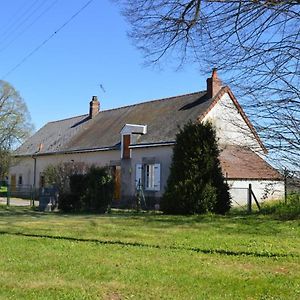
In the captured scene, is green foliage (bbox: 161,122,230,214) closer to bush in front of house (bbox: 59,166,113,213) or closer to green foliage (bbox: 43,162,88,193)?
bush in front of house (bbox: 59,166,113,213)

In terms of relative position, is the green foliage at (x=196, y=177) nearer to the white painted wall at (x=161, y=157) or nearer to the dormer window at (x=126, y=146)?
the white painted wall at (x=161, y=157)

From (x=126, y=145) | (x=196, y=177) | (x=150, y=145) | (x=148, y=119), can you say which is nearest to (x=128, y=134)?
(x=126, y=145)

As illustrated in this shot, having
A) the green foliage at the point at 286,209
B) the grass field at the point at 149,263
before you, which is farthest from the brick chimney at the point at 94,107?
the grass field at the point at 149,263

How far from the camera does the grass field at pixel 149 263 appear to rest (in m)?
6.71

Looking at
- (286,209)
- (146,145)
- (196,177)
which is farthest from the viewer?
(146,145)

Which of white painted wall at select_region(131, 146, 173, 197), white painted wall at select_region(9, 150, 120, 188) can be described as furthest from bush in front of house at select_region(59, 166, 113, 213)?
white painted wall at select_region(9, 150, 120, 188)

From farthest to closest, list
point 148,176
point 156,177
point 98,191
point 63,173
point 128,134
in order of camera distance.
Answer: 1. point 128,134
2. point 148,176
3. point 156,177
4. point 63,173
5. point 98,191

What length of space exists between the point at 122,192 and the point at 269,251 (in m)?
22.0

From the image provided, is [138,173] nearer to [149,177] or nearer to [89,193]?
[149,177]

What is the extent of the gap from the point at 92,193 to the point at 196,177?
513 cm

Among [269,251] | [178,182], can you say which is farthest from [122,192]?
[269,251]

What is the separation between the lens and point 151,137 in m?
30.5

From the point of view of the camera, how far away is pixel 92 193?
22.8 m

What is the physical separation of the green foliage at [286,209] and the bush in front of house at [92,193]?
22.3 ft
